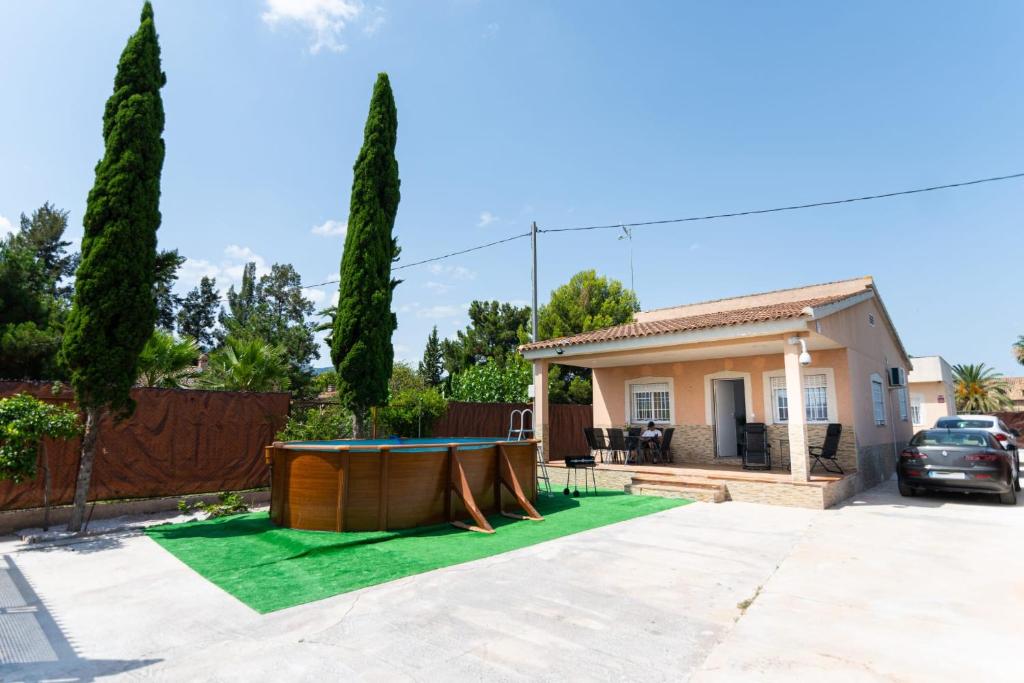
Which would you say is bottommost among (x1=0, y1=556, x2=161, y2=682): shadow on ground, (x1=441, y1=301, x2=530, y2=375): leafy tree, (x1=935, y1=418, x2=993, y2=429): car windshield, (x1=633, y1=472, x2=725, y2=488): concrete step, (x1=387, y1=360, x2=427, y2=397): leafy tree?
(x1=0, y1=556, x2=161, y2=682): shadow on ground

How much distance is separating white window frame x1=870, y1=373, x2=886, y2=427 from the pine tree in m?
21.7

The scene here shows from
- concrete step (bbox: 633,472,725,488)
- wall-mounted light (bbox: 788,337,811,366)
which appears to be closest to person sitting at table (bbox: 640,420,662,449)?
concrete step (bbox: 633,472,725,488)

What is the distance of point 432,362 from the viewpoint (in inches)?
1201

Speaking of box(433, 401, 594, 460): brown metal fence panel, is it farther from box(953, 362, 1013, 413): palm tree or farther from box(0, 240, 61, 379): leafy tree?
box(953, 362, 1013, 413): palm tree

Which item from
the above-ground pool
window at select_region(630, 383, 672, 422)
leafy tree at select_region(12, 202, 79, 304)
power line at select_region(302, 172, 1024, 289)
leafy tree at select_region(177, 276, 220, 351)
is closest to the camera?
the above-ground pool

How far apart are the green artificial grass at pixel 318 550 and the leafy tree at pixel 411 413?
13.0ft

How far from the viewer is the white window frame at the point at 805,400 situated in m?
11.4

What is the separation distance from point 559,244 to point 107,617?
15645 millimetres

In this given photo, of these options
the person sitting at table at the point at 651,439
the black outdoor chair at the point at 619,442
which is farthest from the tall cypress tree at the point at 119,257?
the person sitting at table at the point at 651,439

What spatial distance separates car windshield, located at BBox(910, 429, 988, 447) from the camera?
29.9ft

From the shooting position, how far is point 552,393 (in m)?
22.9

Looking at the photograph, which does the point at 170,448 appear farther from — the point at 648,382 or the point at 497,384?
the point at 497,384

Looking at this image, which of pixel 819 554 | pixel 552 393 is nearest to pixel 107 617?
pixel 819 554

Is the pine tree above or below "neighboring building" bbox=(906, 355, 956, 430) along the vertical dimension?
above
